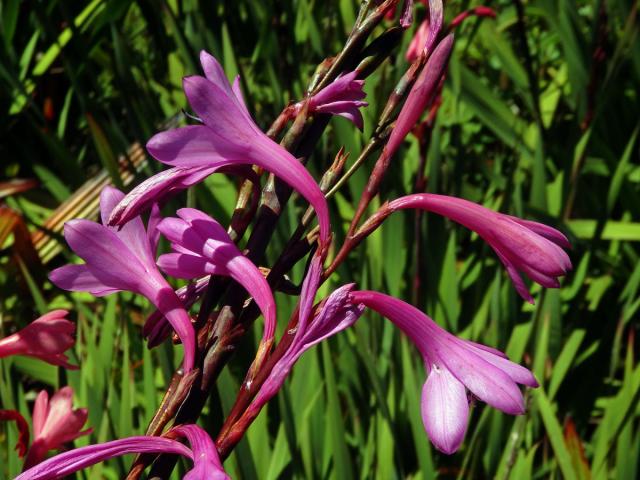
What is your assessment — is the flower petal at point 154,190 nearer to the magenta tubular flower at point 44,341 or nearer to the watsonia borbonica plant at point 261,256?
the watsonia borbonica plant at point 261,256

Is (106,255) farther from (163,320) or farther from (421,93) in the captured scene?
(421,93)

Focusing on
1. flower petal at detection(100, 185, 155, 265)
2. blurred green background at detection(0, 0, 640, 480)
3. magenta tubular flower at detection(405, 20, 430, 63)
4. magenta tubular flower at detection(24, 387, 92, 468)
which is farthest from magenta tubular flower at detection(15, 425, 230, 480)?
magenta tubular flower at detection(405, 20, 430, 63)

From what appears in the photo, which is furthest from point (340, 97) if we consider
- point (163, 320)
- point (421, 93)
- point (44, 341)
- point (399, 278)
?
point (399, 278)

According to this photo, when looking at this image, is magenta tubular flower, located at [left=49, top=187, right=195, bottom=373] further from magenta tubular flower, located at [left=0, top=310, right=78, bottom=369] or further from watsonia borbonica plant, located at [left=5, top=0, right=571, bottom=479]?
magenta tubular flower, located at [left=0, top=310, right=78, bottom=369]

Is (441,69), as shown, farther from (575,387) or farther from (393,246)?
(575,387)

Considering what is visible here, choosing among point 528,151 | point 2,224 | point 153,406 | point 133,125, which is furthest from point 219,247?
point 528,151

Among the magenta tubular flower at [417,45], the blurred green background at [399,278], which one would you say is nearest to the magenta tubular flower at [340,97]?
the blurred green background at [399,278]
